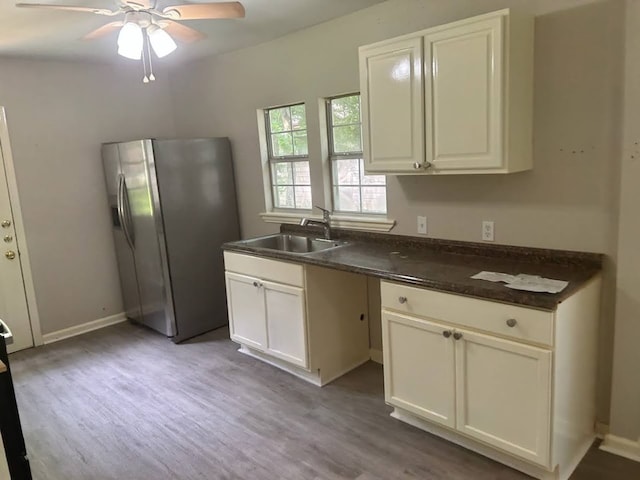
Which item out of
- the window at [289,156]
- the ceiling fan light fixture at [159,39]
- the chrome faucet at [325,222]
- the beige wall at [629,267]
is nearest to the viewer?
the beige wall at [629,267]

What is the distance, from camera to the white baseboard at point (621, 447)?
234 cm

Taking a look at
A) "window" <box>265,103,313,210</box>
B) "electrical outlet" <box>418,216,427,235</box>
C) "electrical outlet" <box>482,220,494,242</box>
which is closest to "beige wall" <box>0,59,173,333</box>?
"window" <box>265,103,313,210</box>

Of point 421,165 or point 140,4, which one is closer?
point 140,4

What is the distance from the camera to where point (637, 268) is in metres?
2.22

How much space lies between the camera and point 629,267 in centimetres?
224

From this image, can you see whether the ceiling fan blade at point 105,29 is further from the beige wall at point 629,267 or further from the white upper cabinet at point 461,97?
the beige wall at point 629,267

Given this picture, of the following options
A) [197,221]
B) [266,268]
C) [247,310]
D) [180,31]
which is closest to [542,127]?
[266,268]

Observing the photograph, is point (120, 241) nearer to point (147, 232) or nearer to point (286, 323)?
point (147, 232)

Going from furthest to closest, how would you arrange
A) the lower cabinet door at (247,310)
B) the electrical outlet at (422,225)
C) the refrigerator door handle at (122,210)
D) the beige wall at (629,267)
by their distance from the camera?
the refrigerator door handle at (122,210) → the lower cabinet door at (247,310) → the electrical outlet at (422,225) → the beige wall at (629,267)

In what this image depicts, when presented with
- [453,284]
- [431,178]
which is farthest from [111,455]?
[431,178]

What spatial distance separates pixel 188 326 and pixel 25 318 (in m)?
1.38

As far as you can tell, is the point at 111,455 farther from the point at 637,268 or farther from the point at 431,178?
the point at 637,268

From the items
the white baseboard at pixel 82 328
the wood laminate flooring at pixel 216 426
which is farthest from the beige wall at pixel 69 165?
the wood laminate flooring at pixel 216 426

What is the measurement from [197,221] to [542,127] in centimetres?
276
